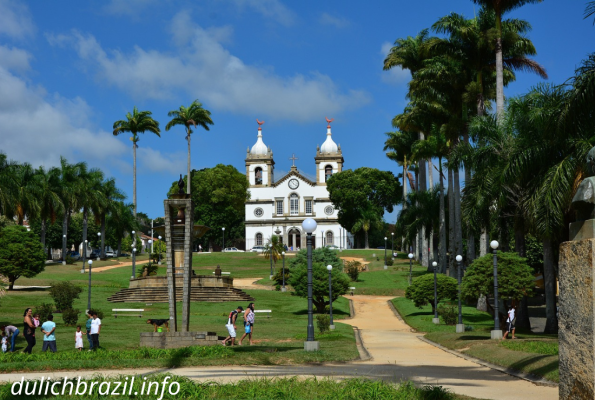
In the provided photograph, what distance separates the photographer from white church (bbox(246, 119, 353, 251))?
3703 inches

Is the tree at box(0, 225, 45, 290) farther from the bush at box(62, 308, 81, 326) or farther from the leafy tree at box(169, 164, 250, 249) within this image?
the leafy tree at box(169, 164, 250, 249)

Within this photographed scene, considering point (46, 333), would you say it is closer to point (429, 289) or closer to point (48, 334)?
point (48, 334)

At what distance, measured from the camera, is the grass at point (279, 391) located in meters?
9.16

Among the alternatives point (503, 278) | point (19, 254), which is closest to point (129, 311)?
point (19, 254)

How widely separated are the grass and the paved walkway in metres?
1.27

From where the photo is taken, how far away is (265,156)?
100 meters

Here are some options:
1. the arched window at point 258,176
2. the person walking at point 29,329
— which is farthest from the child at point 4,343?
the arched window at point 258,176

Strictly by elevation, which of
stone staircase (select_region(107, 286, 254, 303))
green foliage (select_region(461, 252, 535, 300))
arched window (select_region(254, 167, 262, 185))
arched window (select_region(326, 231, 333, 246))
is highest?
arched window (select_region(254, 167, 262, 185))

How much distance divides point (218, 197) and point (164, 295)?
5304cm

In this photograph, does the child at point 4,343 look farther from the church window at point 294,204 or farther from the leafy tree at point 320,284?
the church window at point 294,204

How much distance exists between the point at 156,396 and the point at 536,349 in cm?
1120

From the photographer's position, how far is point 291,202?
318 ft

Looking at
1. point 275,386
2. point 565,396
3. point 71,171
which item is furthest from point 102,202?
point 565,396

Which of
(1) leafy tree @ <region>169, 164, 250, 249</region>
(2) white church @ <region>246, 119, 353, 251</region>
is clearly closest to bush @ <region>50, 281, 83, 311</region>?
(1) leafy tree @ <region>169, 164, 250, 249</region>
